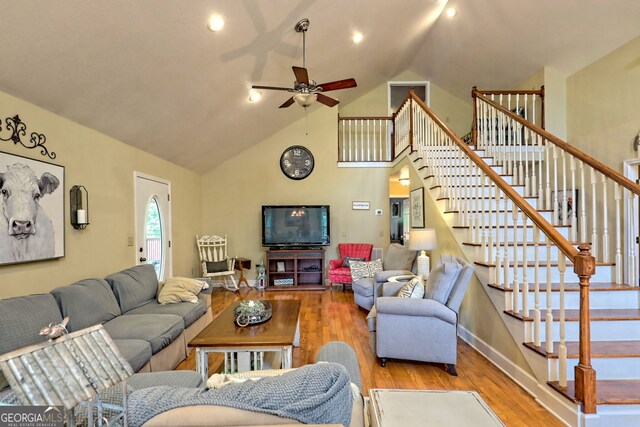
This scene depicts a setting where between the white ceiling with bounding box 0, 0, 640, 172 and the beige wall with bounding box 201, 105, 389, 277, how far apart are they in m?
0.41

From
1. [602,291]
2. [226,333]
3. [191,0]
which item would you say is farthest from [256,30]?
[602,291]

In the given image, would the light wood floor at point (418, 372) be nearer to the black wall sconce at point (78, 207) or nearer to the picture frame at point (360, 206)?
the black wall sconce at point (78, 207)

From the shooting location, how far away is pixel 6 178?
2.41 meters

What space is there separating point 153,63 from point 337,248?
4.68 meters

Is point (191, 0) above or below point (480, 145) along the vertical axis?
above

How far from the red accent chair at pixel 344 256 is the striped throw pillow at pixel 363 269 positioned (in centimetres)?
44

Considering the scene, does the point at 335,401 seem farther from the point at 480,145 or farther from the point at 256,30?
the point at 480,145

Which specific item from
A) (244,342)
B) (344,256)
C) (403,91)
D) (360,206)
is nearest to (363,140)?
(360,206)

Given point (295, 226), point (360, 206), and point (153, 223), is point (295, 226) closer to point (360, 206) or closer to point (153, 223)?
point (360, 206)

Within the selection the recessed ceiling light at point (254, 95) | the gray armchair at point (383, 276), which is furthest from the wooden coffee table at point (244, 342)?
the recessed ceiling light at point (254, 95)

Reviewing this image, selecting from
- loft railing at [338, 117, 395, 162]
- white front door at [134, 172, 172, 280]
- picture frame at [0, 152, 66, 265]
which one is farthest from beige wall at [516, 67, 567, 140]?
picture frame at [0, 152, 66, 265]

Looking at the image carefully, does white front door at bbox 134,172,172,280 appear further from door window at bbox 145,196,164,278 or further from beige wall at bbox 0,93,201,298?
beige wall at bbox 0,93,201,298

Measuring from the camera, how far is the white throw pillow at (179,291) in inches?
138

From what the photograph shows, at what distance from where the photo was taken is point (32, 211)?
2631 millimetres
